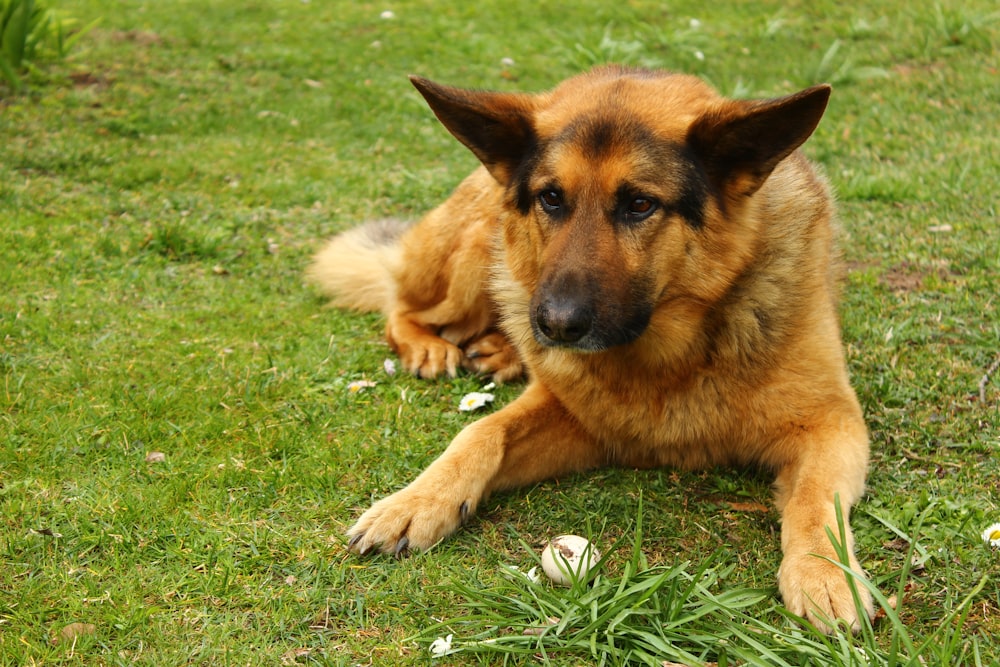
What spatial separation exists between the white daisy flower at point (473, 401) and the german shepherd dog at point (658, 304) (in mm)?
406

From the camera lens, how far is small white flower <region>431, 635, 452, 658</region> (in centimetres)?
255

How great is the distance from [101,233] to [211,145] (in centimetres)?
194

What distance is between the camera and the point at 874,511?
3166 millimetres

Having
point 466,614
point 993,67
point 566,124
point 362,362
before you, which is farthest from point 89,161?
point 993,67

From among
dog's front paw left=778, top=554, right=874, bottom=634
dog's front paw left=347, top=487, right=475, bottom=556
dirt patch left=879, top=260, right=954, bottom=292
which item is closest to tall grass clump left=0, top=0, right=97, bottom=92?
dog's front paw left=347, top=487, right=475, bottom=556

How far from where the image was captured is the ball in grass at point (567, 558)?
2.78 meters

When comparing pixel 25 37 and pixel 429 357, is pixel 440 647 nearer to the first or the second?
pixel 429 357

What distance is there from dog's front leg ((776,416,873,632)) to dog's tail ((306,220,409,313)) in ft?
8.37

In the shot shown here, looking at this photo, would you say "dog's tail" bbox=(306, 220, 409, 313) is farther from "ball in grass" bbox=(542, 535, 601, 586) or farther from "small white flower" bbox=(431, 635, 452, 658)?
"small white flower" bbox=(431, 635, 452, 658)

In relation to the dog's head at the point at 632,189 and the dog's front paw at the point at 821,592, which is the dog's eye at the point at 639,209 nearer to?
the dog's head at the point at 632,189

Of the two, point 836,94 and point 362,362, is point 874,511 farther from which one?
point 836,94

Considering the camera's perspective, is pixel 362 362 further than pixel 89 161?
No

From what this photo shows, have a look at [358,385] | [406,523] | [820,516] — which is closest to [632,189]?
[820,516]

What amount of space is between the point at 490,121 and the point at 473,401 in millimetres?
1336
